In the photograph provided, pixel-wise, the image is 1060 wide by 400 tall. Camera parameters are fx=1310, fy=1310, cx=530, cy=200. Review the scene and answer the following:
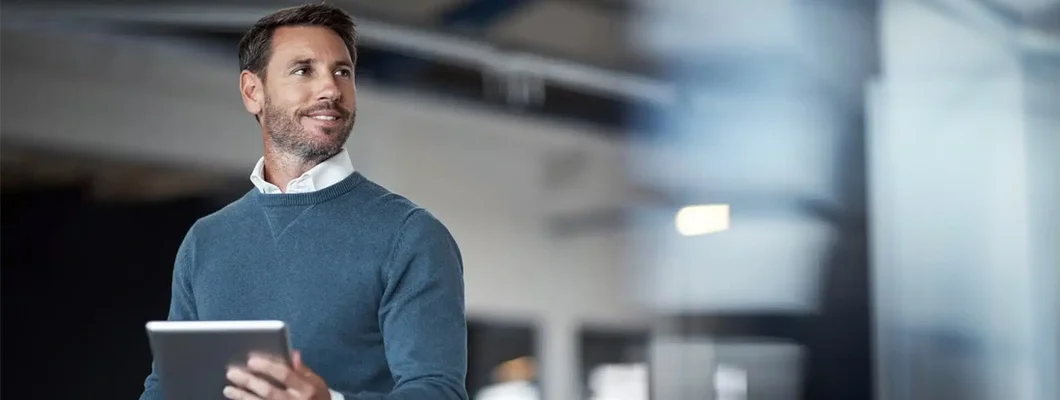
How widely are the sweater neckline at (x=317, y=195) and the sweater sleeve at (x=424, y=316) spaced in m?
0.11

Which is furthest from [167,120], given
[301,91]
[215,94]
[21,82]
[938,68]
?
[301,91]

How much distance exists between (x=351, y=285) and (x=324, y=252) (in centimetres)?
6

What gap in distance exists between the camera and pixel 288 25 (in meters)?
1.57

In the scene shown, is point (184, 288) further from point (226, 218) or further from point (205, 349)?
point (205, 349)

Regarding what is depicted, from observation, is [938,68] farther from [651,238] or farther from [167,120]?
[167,120]

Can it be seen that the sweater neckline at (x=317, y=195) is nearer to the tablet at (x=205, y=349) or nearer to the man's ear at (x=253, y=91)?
the man's ear at (x=253, y=91)

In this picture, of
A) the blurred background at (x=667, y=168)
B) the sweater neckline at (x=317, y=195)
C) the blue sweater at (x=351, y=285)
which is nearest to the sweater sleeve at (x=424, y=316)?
the blue sweater at (x=351, y=285)

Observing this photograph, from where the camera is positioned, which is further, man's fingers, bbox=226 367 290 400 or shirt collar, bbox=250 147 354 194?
shirt collar, bbox=250 147 354 194

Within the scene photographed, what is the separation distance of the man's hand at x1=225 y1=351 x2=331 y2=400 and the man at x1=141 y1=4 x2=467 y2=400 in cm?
3

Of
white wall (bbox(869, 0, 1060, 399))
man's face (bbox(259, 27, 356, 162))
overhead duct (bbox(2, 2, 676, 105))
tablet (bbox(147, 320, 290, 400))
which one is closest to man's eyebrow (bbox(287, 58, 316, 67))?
man's face (bbox(259, 27, 356, 162))

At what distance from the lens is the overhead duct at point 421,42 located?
5090 mm

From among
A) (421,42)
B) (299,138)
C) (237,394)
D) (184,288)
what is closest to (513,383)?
(421,42)

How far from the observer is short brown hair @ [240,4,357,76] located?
1.56m

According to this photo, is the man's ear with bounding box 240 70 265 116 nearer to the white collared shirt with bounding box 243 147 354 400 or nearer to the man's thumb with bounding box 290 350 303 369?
the white collared shirt with bounding box 243 147 354 400
